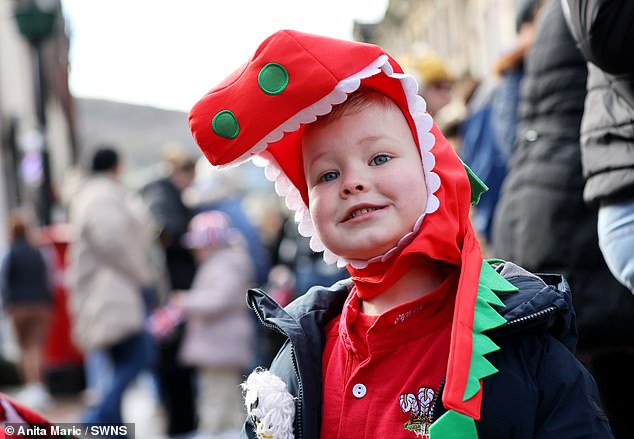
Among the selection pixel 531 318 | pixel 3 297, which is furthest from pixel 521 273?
pixel 3 297

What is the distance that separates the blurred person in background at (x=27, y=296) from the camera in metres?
11.6

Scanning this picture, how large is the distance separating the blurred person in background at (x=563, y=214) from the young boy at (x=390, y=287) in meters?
1.04

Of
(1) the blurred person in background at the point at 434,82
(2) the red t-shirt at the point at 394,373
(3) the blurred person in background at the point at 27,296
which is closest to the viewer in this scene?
(2) the red t-shirt at the point at 394,373

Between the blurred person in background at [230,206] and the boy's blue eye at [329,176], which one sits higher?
the boy's blue eye at [329,176]

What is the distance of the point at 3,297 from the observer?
11930mm

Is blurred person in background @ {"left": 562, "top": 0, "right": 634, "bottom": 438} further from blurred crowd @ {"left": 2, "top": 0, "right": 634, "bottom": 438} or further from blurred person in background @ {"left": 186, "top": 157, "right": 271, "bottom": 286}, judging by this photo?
blurred person in background @ {"left": 186, "top": 157, "right": 271, "bottom": 286}

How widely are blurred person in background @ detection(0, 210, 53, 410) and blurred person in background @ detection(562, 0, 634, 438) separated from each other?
9.25m

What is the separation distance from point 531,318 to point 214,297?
547 centimetres

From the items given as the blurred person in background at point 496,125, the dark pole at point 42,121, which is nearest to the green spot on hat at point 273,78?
the blurred person in background at point 496,125

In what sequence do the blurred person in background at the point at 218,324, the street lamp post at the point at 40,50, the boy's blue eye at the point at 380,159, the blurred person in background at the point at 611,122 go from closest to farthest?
the boy's blue eye at the point at 380,159, the blurred person in background at the point at 611,122, the blurred person in background at the point at 218,324, the street lamp post at the point at 40,50

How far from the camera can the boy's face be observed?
2354mm

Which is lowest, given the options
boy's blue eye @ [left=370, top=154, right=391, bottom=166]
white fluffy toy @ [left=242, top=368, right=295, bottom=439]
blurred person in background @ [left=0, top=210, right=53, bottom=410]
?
blurred person in background @ [left=0, top=210, right=53, bottom=410]

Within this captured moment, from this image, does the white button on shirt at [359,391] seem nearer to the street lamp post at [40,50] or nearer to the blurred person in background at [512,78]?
the blurred person in background at [512,78]

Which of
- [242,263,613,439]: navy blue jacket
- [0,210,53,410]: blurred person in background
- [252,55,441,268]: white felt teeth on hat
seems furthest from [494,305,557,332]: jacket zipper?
[0,210,53,410]: blurred person in background
